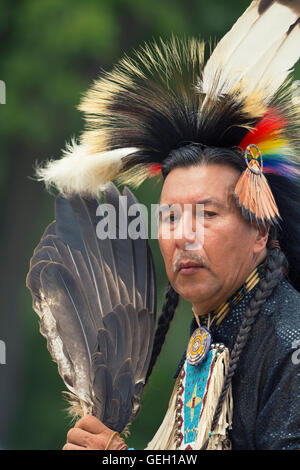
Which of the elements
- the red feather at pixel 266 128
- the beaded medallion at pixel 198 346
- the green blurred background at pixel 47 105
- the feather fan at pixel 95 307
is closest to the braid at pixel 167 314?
the feather fan at pixel 95 307

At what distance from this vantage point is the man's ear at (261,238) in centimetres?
318

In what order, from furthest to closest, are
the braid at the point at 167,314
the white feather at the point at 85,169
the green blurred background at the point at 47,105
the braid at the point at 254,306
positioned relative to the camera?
the green blurred background at the point at 47,105, the braid at the point at 167,314, the white feather at the point at 85,169, the braid at the point at 254,306

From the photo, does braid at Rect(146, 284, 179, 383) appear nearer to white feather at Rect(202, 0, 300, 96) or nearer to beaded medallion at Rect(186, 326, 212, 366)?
beaded medallion at Rect(186, 326, 212, 366)

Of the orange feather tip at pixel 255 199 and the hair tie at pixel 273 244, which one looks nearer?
the orange feather tip at pixel 255 199

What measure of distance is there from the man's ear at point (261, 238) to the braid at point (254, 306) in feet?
0.17

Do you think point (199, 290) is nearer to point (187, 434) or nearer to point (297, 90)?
point (187, 434)

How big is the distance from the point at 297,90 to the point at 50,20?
5510mm

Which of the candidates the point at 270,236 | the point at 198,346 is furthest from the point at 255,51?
the point at 198,346

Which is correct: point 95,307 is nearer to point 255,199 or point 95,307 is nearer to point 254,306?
point 254,306

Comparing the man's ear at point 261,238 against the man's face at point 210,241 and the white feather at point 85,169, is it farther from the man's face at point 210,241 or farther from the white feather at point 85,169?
the white feather at point 85,169

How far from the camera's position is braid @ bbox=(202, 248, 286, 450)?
9.77ft

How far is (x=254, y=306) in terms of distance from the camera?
3.06 m

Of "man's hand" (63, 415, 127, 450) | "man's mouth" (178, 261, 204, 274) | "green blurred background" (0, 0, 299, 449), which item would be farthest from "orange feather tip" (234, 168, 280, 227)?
"green blurred background" (0, 0, 299, 449)

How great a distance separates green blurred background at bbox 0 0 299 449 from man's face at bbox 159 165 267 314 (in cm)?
506
